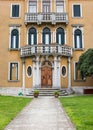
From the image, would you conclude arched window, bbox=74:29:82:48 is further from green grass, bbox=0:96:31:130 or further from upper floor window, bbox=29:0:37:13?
green grass, bbox=0:96:31:130

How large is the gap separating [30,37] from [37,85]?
6980 mm

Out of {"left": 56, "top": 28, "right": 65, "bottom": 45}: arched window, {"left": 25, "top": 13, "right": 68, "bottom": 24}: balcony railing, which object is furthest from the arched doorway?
{"left": 25, "top": 13, "right": 68, "bottom": 24}: balcony railing

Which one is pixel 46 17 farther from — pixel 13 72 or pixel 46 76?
pixel 13 72

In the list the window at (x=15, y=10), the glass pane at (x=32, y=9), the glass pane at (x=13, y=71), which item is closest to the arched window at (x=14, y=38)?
the window at (x=15, y=10)

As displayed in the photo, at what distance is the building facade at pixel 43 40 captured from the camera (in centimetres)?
3391

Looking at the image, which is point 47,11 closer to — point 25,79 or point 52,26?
point 52,26

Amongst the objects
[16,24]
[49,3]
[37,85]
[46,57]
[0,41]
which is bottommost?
[37,85]

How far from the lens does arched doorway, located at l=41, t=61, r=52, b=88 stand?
112ft

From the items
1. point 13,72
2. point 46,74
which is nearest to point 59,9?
point 46,74

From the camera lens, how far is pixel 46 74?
34375mm

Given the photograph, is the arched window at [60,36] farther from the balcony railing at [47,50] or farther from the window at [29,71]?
the window at [29,71]

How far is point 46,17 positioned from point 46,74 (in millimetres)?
7622

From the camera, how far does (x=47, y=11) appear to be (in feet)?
120

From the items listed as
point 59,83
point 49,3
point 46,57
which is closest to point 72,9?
point 49,3
